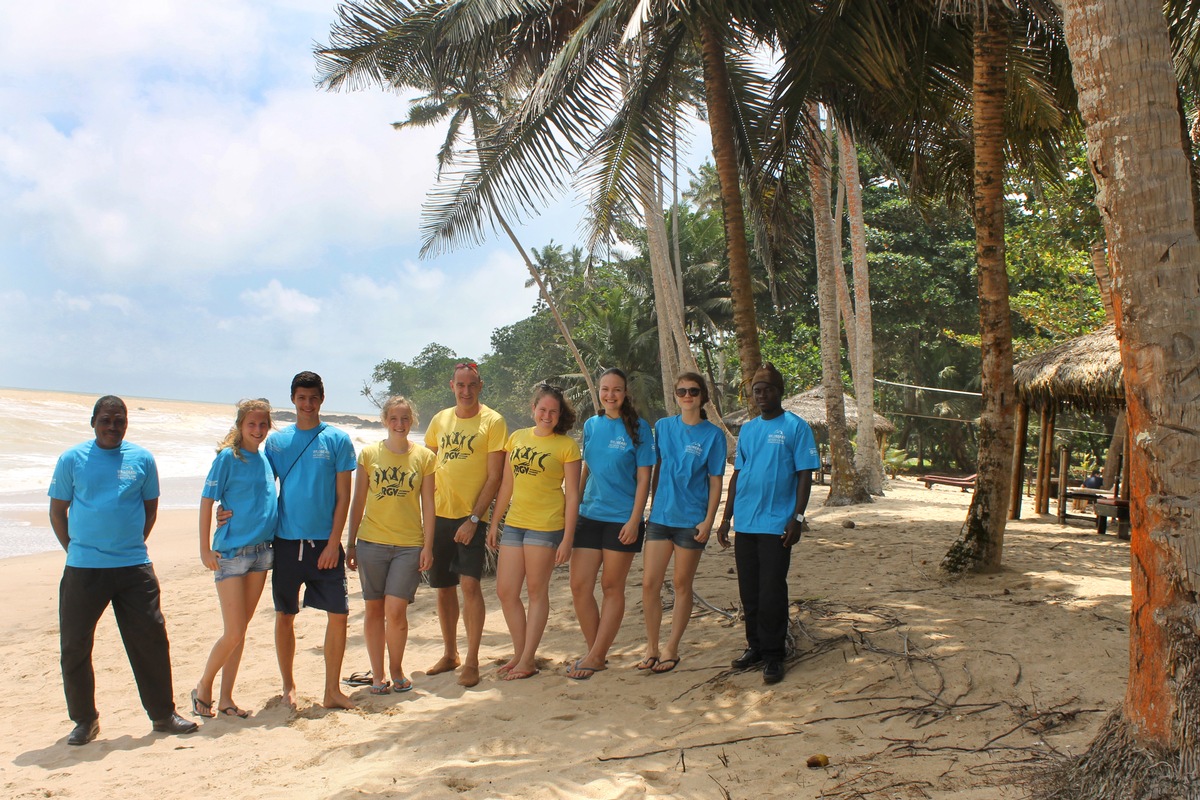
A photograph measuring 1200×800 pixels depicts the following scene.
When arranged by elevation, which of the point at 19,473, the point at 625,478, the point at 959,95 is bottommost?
the point at 19,473

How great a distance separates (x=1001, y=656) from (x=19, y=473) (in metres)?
24.7

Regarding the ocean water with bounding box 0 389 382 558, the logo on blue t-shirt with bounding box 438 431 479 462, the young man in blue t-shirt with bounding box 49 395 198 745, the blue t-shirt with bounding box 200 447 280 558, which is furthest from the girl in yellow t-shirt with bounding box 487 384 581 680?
the ocean water with bounding box 0 389 382 558

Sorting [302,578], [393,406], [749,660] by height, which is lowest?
[749,660]

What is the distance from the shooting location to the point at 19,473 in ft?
73.7

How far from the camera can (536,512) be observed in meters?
4.80

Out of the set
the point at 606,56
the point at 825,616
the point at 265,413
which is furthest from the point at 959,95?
the point at 265,413

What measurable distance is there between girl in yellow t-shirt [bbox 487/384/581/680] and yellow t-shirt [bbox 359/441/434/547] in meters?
0.45

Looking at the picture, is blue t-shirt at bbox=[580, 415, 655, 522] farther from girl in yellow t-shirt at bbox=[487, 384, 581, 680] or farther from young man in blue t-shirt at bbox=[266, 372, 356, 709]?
young man in blue t-shirt at bbox=[266, 372, 356, 709]

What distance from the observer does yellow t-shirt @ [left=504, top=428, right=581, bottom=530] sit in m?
4.80

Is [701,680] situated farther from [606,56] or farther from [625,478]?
[606,56]

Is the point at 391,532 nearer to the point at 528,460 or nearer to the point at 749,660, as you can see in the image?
Answer: the point at 528,460

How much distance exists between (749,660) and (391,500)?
2050mm

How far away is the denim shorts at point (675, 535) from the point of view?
15.3 ft

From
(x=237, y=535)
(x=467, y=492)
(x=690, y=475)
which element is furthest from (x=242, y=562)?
(x=690, y=475)
